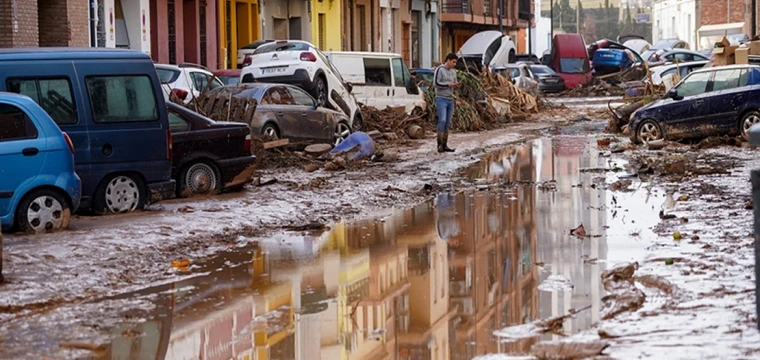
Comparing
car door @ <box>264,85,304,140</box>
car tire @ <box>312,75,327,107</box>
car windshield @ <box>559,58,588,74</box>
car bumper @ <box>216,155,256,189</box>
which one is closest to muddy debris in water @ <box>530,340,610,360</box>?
car bumper @ <box>216,155,256,189</box>

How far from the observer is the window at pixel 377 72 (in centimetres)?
3058

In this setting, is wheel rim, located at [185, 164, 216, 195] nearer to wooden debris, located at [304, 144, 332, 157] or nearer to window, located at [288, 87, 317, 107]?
wooden debris, located at [304, 144, 332, 157]

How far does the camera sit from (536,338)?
7758 mm

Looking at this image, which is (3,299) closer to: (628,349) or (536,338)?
(536,338)

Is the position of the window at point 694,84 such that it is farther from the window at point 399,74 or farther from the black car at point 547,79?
the black car at point 547,79

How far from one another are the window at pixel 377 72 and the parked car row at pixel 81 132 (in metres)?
15.6

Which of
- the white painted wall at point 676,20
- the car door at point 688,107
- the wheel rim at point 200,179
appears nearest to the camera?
the wheel rim at point 200,179

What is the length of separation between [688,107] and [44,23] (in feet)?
44.2

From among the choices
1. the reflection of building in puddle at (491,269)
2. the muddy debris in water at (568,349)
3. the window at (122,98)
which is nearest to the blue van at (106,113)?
the window at (122,98)

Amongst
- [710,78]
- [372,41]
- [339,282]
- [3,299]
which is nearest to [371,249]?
[339,282]

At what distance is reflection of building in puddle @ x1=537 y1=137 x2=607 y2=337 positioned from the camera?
8891 mm

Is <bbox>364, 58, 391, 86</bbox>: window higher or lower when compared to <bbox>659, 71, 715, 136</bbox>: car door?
higher

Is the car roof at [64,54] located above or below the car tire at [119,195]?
above

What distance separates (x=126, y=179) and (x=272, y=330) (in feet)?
22.5
